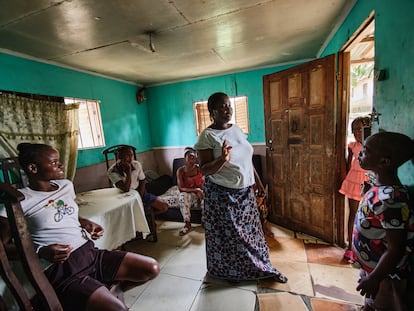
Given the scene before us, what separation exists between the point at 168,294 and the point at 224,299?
0.46 m

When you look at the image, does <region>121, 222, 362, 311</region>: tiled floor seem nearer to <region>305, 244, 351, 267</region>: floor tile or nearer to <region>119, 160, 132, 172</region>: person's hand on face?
<region>305, 244, 351, 267</region>: floor tile

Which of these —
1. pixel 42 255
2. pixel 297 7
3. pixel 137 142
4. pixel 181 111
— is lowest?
pixel 42 255

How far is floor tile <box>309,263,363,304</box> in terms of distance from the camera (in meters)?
1.48

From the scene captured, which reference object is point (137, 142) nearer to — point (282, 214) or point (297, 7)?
point (282, 214)

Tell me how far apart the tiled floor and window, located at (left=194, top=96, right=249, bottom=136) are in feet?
7.21

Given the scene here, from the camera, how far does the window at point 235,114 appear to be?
12.2ft

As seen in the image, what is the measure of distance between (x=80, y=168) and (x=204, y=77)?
2.57 m

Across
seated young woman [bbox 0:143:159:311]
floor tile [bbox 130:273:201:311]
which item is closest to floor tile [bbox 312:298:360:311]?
floor tile [bbox 130:273:201:311]

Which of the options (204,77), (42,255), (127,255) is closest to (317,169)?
(127,255)

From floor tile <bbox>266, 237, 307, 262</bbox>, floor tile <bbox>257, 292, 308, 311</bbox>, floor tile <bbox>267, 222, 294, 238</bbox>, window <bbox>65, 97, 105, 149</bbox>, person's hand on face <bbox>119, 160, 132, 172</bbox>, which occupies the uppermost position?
window <bbox>65, 97, 105, 149</bbox>

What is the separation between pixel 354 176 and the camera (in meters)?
1.77

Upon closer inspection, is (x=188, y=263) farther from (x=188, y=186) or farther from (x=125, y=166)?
(x=125, y=166)

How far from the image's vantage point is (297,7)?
1688 mm

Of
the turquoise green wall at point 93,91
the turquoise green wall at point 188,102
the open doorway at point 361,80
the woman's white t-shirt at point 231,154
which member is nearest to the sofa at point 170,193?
the turquoise green wall at point 188,102
